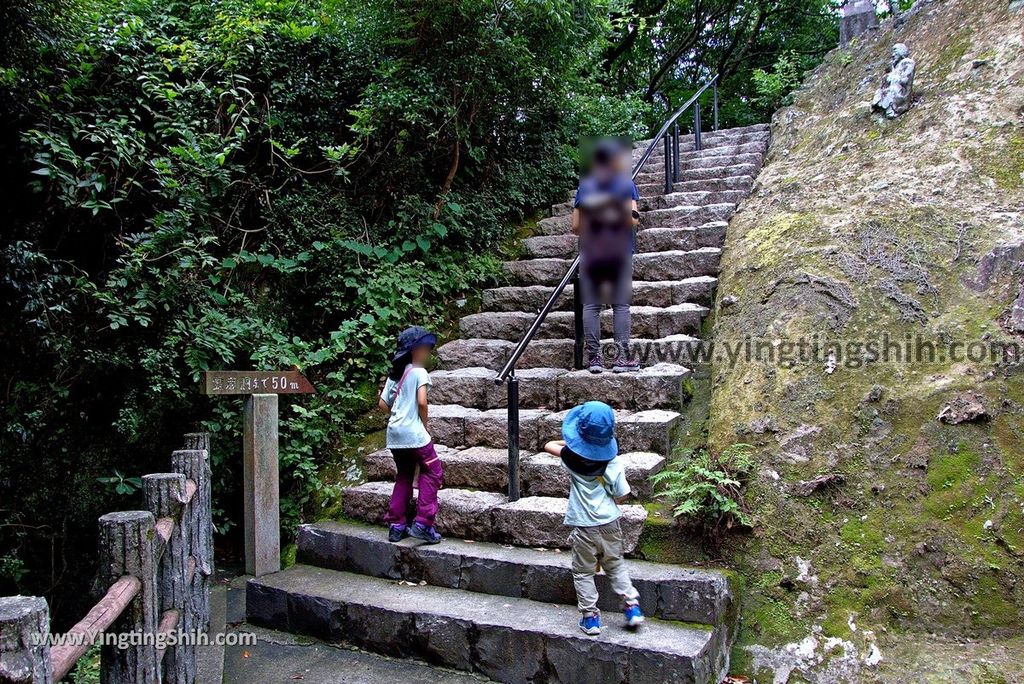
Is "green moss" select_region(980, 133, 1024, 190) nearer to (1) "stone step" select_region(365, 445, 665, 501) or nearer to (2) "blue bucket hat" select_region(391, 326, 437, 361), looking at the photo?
(1) "stone step" select_region(365, 445, 665, 501)

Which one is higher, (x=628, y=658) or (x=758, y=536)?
(x=758, y=536)

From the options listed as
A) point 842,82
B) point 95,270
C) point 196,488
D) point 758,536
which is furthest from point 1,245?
point 842,82

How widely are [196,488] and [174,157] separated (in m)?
3.48

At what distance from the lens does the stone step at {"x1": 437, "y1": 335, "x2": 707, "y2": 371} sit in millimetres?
4934

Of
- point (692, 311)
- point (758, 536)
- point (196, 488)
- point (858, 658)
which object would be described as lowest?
point (858, 658)

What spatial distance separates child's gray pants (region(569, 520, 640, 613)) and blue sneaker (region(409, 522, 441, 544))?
114 centimetres

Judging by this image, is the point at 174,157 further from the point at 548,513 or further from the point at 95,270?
the point at 548,513

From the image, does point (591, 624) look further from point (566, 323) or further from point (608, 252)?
point (566, 323)

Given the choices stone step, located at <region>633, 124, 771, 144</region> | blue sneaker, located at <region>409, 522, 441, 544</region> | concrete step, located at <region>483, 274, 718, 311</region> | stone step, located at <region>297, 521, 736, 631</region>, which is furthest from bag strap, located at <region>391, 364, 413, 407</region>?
stone step, located at <region>633, 124, 771, 144</region>

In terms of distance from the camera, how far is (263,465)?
175 inches

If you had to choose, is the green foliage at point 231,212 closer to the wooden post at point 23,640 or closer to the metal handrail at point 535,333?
the metal handrail at point 535,333

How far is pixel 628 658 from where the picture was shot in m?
2.93

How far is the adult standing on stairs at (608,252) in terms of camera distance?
4.84 metres

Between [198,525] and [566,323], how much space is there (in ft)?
11.0
